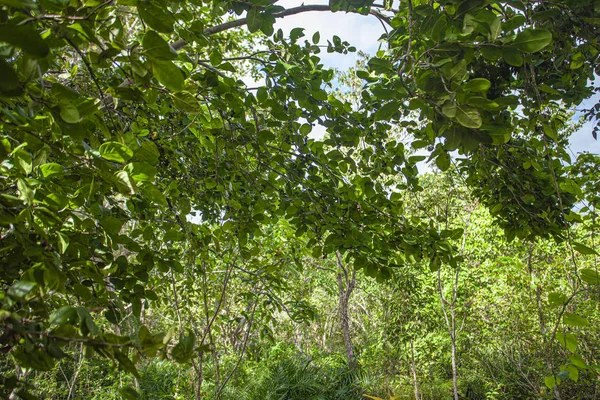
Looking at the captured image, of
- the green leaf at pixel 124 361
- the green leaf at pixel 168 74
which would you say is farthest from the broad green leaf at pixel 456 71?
the green leaf at pixel 124 361

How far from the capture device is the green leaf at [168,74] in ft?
1.78

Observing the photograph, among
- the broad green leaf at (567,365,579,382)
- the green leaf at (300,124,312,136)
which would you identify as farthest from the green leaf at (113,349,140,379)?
the green leaf at (300,124,312,136)

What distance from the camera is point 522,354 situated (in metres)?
5.64

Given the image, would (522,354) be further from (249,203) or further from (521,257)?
(249,203)

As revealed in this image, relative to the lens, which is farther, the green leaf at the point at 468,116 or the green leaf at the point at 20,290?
the green leaf at the point at 468,116

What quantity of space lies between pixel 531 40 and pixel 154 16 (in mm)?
659

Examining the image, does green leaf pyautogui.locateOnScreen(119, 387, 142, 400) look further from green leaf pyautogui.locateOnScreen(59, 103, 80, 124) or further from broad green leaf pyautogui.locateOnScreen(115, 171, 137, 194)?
green leaf pyautogui.locateOnScreen(59, 103, 80, 124)

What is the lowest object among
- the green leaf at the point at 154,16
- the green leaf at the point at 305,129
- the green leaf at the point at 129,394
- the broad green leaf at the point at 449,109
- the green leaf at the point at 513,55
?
the green leaf at the point at 129,394

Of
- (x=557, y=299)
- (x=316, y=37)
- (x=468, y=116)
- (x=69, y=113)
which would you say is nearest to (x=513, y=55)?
(x=468, y=116)

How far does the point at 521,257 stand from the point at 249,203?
18.2ft

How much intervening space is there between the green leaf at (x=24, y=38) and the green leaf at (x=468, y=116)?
63cm

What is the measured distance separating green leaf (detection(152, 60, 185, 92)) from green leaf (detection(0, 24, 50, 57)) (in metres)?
0.17

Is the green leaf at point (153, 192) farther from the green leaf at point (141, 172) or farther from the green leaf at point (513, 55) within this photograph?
the green leaf at point (513, 55)

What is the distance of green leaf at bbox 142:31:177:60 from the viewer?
512mm
